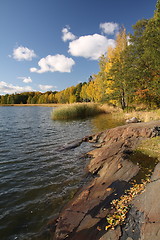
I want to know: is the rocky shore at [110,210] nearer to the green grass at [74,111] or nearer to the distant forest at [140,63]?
the distant forest at [140,63]

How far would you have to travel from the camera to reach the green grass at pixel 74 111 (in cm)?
2456

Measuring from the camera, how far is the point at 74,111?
2559 cm

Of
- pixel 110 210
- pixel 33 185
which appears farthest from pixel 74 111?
pixel 110 210

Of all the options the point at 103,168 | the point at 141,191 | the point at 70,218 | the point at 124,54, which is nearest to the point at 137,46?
the point at 124,54

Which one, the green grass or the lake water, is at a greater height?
the green grass

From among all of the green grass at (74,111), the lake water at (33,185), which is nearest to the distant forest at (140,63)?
the green grass at (74,111)

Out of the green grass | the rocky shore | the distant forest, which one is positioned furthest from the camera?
the green grass

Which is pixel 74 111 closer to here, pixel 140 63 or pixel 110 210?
pixel 140 63

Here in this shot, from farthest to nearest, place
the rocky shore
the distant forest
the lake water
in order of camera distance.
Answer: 1. the distant forest
2. the lake water
3. the rocky shore

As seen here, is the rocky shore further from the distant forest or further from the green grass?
the green grass

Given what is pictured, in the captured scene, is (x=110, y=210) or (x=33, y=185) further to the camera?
(x=33, y=185)

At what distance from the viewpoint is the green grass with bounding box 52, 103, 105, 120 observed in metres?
24.6

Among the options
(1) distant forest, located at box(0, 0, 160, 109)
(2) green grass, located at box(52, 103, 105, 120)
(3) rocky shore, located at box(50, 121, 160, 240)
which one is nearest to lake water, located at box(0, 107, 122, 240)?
(3) rocky shore, located at box(50, 121, 160, 240)

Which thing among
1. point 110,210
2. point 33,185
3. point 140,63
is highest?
point 140,63
